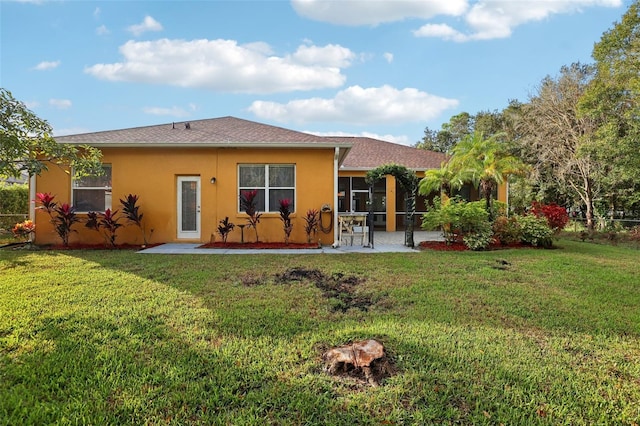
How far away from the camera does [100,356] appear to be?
3068mm

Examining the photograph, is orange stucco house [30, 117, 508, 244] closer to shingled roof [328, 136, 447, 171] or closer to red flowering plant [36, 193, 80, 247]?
red flowering plant [36, 193, 80, 247]

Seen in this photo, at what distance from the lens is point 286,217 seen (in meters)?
10.1

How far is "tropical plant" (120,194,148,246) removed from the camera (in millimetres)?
9977

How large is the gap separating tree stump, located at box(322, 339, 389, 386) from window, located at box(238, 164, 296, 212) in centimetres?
796

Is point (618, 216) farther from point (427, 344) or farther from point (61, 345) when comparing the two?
point (61, 345)

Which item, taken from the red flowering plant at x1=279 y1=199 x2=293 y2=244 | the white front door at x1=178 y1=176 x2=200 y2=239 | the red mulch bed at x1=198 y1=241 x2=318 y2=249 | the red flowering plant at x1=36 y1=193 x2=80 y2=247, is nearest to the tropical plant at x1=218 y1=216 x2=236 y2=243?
the red mulch bed at x1=198 y1=241 x2=318 y2=249

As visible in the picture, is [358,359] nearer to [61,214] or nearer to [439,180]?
[61,214]

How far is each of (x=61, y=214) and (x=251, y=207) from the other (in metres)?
5.38

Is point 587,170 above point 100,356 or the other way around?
above

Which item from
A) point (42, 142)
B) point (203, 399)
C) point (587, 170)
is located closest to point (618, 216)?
point (587, 170)

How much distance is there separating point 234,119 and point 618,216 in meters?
21.1

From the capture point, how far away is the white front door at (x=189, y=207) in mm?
10812

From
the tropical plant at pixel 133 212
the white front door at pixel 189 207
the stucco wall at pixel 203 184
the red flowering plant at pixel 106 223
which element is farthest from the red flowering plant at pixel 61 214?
the white front door at pixel 189 207

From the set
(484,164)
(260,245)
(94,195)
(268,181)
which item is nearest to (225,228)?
(260,245)
